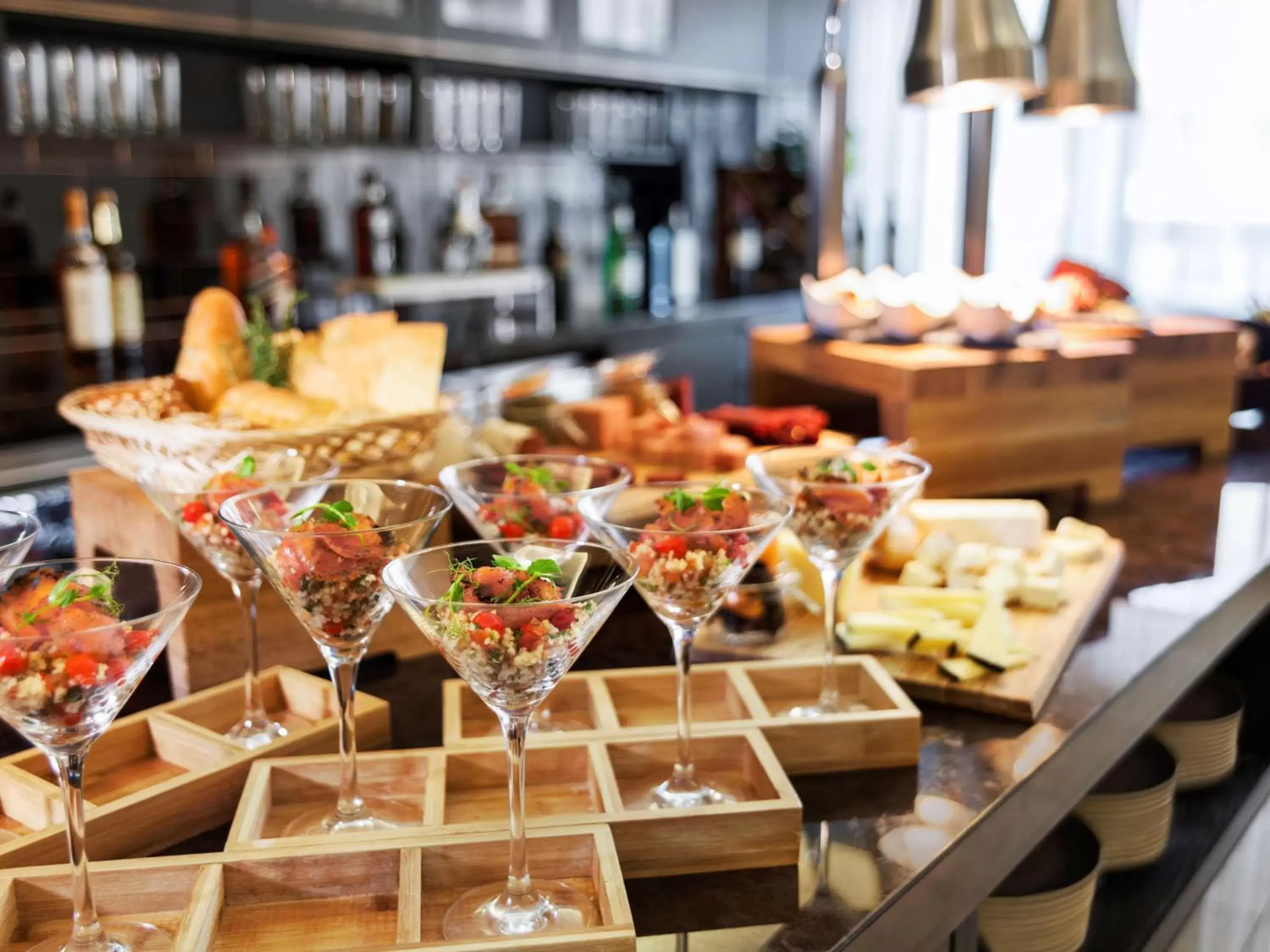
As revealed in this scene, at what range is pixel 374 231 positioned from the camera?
3.55m

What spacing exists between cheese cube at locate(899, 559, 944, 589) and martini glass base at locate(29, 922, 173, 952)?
0.95 m

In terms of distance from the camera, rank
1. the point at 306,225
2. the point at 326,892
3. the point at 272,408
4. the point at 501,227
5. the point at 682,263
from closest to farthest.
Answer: the point at 326,892, the point at 272,408, the point at 306,225, the point at 501,227, the point at 682,263

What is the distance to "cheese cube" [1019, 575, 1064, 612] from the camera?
143cm

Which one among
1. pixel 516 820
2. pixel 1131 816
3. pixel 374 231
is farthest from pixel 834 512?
pixel 374 231

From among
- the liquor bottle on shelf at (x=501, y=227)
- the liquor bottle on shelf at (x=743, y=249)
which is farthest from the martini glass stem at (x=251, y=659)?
the liquor bottle on shelf at (x=743, y=249)

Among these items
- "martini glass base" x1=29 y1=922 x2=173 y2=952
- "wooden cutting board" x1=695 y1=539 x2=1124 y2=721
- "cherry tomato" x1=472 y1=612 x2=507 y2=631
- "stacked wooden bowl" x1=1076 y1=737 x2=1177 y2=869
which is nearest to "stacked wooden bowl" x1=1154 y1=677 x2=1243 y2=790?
"stacked wooden bowl" x1=1076 y1=737 x2=1177 y2=869

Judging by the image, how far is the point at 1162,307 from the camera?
4.32m

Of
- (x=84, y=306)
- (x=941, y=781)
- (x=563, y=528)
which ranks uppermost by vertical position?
(x=84, y=306)

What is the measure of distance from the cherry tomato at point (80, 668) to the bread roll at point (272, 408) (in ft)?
1.74

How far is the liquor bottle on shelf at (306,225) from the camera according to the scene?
346 centimetres

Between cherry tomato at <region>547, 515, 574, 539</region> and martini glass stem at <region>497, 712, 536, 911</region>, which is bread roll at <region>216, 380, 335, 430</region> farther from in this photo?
martini glass stem at <region>497, 712, 536, 911</region>

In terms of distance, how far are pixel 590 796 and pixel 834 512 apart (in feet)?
1.17

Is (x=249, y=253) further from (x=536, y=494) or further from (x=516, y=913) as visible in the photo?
(x=516, y=913)

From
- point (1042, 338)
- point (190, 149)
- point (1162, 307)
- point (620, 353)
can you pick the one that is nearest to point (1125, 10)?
point (1162, 307)
